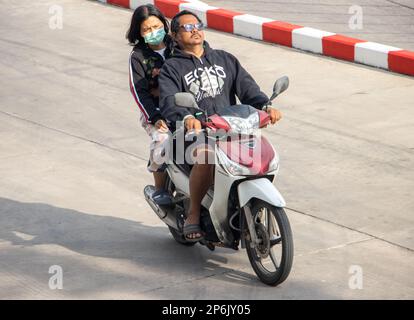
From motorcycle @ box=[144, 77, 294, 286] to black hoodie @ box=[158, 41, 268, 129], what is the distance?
0.11m

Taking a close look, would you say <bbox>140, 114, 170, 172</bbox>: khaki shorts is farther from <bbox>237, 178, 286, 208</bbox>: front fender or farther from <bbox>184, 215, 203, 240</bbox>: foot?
<bbox>237, 178, 286, 208</bbox>: front fender

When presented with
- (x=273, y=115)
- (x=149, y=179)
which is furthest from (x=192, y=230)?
(x=149, y=179)

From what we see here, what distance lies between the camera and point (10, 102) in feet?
35.1

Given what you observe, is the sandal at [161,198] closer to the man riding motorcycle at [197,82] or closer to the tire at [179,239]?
the tire at [179,239]

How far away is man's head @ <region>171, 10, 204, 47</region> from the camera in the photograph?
21.8ft

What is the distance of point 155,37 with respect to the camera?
7020 millimetres

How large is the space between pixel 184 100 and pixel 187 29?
0.68 m

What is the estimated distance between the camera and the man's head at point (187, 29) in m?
6.64

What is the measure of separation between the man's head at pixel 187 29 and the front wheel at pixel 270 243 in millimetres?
1096

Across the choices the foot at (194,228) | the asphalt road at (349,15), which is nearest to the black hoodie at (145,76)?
the foot at (194,228)

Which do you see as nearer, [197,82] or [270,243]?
[270,243]

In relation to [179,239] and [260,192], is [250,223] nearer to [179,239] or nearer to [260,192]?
[260,192]
